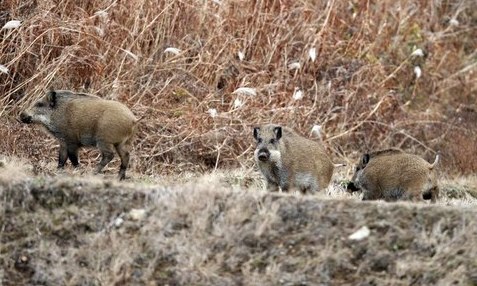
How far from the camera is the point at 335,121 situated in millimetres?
13523

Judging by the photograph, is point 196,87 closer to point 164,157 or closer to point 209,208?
point 164,157

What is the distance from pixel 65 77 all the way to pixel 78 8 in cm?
87

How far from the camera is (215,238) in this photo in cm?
698

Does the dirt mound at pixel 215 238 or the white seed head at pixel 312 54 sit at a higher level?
the dirt mound at pixel 215 238

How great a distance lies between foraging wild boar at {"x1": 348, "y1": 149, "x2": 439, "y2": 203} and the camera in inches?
360

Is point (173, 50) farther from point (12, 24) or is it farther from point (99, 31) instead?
point (12, 24)

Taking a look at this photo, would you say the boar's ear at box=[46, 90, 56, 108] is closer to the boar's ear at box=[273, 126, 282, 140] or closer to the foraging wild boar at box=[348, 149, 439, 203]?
the boar's ear at box=[273, 126, 282, 140]

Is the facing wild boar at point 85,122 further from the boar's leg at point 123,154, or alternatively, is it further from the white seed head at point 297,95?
the white seed head at point 297,95

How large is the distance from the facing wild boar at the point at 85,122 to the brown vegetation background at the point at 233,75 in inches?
26.7

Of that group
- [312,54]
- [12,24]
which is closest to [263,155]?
[12,24]

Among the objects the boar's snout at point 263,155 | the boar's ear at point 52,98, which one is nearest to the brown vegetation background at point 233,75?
the boar's ear at point 52,98

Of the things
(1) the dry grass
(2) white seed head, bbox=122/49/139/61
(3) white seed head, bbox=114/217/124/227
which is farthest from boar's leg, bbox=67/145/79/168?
(3) white seed head, bbox=114/217/124/227

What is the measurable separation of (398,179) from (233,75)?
424cm

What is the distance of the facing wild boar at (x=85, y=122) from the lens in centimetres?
939
